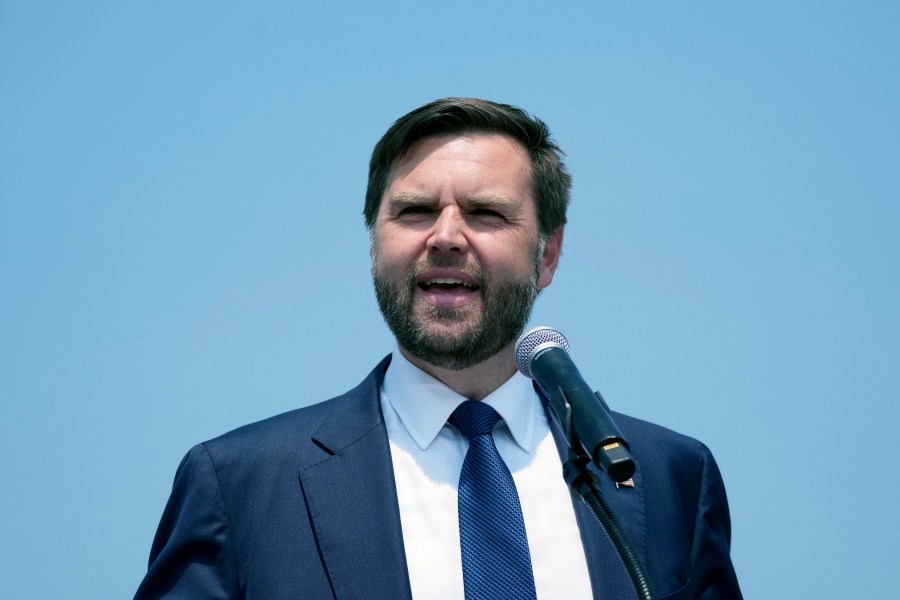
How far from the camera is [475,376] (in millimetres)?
3787

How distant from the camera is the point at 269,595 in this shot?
3.21 m

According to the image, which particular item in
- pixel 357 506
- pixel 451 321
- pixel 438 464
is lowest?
pixel 357 506

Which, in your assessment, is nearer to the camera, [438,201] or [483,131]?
[438,201]

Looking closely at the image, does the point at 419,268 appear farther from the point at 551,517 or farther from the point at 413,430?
the point at 551,517

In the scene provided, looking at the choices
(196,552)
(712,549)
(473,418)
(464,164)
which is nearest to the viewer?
(196,552)

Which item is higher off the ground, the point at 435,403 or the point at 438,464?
the point at 435,403

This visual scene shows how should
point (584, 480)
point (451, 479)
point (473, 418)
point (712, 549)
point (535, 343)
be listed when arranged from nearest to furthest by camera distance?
point (584, 480) < point (535, 343) < point (451, 479) < point (473, 418) < point (712, 549)

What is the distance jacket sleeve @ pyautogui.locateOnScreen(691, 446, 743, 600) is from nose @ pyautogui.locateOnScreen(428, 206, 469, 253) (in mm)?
1283

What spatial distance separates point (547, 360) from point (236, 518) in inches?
55.4

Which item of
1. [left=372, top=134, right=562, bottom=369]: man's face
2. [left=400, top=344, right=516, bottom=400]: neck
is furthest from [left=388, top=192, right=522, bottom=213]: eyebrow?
[left=400, top=344, right=516, bottom=400]: neck

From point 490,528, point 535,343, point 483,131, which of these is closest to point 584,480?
point 535,343

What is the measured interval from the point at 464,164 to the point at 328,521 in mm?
1425

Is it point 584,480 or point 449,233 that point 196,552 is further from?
point 584,480

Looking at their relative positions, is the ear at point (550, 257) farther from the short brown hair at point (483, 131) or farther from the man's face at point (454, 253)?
the man's face at point (454, 253)
